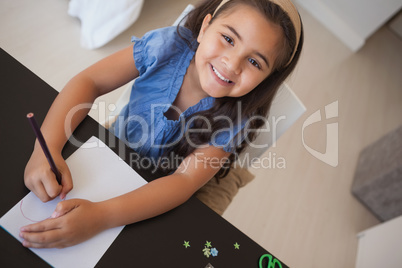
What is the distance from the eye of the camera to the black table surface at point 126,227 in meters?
0.53

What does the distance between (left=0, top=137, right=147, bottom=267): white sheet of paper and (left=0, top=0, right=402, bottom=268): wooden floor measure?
3.15 feet

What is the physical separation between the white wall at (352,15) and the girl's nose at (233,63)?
2377 millimetres

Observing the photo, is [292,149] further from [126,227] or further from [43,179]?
[43,179]

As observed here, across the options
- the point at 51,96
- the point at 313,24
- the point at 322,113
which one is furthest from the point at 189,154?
the point at 313,24

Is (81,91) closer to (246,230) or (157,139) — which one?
(157,139)

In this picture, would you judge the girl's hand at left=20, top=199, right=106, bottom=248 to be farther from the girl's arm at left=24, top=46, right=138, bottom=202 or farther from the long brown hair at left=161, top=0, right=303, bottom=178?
the long brown hair at left=161, top=0, right=303, bottom=178

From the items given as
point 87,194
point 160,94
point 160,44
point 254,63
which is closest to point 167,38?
point 160,44

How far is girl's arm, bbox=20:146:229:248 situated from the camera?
495 millimetres

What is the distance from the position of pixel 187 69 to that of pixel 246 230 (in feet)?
3.13

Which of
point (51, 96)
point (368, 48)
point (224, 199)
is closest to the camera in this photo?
point (51, 96)

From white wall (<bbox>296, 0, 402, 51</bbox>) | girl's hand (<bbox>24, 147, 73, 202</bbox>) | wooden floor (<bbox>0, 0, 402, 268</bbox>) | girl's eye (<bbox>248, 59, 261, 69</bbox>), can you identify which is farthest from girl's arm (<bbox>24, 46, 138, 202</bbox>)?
white wall (<bbox>296, 0, 402, 51</bbox>)

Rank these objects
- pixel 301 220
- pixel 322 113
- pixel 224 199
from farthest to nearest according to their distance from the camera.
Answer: pixel 322 113 → pixel 301 220 → pixel 224 199

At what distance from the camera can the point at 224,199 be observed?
1.06m

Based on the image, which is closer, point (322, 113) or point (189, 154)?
point (189, 154)
